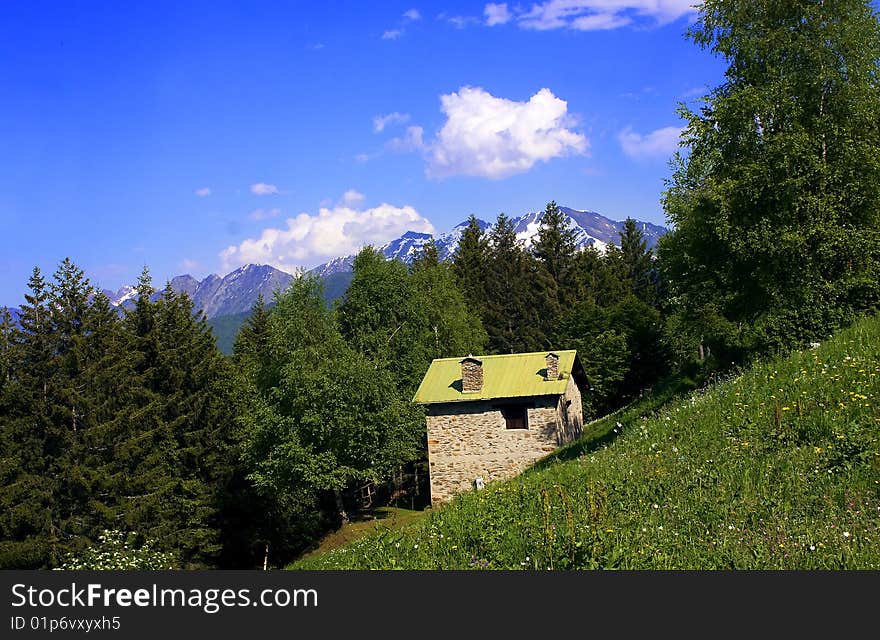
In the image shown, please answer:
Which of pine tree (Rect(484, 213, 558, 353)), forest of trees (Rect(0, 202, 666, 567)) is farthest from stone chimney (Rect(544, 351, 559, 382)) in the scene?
pine tree (Rect(484, 213, 558, 353))

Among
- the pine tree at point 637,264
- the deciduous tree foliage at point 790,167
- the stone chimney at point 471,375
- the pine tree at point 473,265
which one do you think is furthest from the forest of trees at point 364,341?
the pine tree at point 637,264

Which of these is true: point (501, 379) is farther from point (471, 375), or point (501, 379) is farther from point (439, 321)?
point (439, 321)

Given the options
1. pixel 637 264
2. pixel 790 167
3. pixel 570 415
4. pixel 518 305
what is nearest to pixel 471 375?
pixel 570 415

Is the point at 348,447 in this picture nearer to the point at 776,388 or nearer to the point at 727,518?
the point at 776,388

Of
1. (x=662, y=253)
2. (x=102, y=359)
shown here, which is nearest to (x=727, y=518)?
(x=662, y=253)

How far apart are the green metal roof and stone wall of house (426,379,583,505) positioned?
425 millimetres

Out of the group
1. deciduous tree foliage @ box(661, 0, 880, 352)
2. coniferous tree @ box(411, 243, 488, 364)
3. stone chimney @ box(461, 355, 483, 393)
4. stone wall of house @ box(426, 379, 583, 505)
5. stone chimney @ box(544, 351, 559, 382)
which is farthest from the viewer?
coniferous tree @ box(411, 243, 488, 364)

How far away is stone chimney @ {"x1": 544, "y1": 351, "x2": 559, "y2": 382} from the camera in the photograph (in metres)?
33.4

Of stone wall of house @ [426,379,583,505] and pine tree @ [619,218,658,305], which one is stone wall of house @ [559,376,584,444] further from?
pine tree @ [619,218,658,305]

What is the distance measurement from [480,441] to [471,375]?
3.34 metres

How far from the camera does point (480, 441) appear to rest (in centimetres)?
3278

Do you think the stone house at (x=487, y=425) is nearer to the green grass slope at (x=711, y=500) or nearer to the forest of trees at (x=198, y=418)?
the forest of trees at (x=198, y=418)

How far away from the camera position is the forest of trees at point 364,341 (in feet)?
56.1

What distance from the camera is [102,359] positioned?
29500 millimetres
